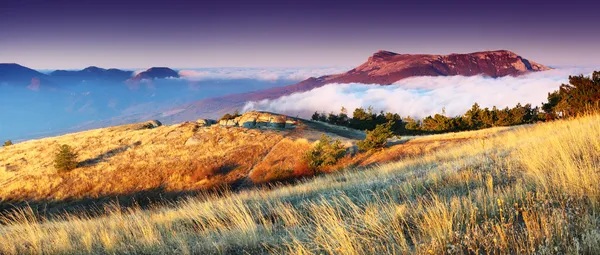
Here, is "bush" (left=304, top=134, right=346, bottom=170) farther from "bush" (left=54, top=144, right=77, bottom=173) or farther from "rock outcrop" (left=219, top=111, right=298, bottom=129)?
"bush" (left=54, top=144, right=77, bottom=173)

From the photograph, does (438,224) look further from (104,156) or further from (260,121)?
(260,121)

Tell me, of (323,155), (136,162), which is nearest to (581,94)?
(323,155)

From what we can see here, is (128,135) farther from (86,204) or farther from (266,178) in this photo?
(266,178)

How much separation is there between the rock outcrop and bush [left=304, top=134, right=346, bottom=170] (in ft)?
40.1

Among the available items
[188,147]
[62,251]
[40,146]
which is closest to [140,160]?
[188,147]

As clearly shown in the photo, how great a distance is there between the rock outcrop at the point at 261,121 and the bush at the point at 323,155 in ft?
40.1

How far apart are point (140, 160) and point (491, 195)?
97.2 feet

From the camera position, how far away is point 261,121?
38.1 meters

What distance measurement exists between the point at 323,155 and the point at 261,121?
643 inches

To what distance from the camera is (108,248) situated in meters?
4.36

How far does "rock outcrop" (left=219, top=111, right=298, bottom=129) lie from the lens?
36.8 meters

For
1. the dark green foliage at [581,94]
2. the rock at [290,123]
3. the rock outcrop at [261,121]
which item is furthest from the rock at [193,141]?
the dark green foliage at [581,94]

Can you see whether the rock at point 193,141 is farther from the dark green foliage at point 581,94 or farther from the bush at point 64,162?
the dark green foliage at point 581,94

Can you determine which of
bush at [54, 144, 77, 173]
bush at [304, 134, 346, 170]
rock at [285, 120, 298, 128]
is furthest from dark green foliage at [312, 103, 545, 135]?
bush at [54, 144, 77, 173]
